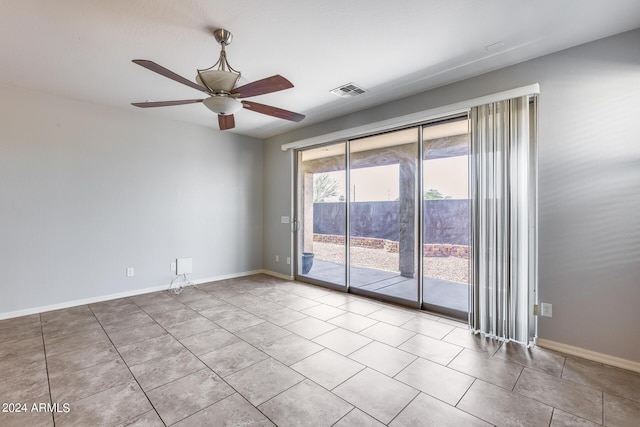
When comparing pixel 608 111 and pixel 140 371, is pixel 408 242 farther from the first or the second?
pixel 140 371

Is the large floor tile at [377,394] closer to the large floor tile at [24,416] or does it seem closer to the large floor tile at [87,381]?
the large floor tile at [87,381]

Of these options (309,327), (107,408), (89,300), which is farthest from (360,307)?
(89,300)

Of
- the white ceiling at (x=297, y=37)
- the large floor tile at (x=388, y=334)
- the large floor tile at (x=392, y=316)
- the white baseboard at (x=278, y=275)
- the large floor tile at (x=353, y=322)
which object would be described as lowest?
the large floor tile at (x=388, y=334)

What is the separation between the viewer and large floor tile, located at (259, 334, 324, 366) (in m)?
2.57

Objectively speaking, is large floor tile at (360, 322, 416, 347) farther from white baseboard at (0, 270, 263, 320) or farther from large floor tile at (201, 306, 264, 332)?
white baseboard at (0, 270, 263, 320)

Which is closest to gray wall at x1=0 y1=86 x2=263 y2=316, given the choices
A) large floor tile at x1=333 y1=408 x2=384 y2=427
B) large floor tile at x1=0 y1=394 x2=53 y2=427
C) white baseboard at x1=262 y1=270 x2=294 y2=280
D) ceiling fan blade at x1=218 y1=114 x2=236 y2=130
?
white baseboard at x1=262 y1=270 x2=294 y2=280

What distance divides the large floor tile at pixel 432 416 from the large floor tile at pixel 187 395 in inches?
47.8

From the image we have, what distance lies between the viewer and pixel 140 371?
234 cm

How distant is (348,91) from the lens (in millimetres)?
3723

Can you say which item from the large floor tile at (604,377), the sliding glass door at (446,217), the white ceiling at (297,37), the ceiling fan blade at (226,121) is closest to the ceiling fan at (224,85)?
the white ceiling at (297,37)

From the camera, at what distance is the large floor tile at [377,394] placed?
1.88 meters

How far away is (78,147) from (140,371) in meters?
3.35

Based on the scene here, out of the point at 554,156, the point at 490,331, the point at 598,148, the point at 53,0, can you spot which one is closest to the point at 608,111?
the point at 598,148

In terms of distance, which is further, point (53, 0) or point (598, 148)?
point (598, 148)
